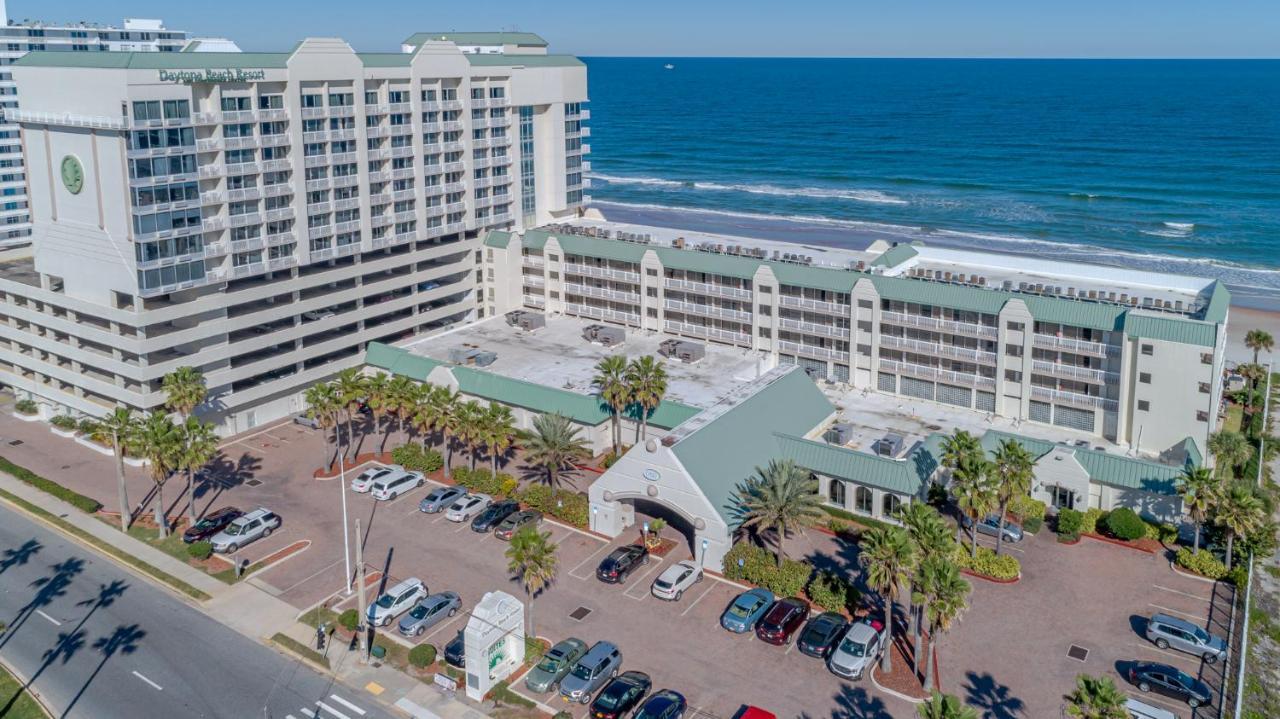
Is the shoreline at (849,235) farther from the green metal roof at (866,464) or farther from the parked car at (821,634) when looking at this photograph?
the parked car at (821,634)

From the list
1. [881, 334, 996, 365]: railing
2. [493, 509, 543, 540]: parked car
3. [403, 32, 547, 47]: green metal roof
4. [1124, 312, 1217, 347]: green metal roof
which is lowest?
[493, 509, 543, 540]: parked car

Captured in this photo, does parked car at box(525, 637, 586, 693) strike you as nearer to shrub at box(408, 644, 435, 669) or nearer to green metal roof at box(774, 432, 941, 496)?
shrub at box(408, 644, 435, 669)

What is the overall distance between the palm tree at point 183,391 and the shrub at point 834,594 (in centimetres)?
4685

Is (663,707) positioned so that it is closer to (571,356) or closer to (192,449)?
(192,449)

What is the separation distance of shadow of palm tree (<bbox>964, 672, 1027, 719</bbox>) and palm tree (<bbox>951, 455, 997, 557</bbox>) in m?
12.0

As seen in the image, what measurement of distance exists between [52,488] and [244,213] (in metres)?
25.4

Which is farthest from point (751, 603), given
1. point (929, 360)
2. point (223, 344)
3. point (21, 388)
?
point (21, 388)

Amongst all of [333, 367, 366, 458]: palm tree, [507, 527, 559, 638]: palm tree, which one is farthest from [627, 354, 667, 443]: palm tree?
[507, 527, 559, 638]: palm tree

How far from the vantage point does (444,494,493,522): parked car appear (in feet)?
239

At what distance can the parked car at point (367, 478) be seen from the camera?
78.0m

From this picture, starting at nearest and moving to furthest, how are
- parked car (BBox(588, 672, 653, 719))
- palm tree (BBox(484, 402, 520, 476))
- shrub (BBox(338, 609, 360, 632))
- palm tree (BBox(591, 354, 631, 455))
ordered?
parked car (BBox(588, 672, 653, 719)) → shrub (BBox(338, 609, 360, 632)) → palm tree (BBox(484, 402, 520, 476)) → palm tree (BBox(591, 354, 631, 455))

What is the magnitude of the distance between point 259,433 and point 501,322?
87.2ft

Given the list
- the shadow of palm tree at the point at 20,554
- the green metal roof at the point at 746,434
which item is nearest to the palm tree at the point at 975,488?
the green metal roof at the point at 746,434

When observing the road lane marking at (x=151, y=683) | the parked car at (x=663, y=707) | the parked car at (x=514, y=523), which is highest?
the parked car at (x=514, y=523)
